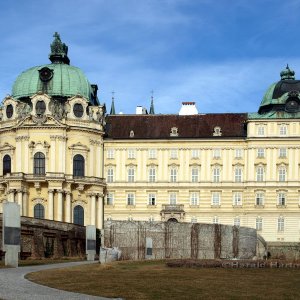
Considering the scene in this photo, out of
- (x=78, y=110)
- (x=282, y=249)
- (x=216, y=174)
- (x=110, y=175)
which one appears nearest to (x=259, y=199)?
(x=216, y=174)

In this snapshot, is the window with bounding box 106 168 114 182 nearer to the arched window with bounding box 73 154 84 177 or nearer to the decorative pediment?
the arched window with bounding box 73 154 84 177

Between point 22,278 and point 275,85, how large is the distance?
238 feet

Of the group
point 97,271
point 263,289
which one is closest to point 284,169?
point 97,271

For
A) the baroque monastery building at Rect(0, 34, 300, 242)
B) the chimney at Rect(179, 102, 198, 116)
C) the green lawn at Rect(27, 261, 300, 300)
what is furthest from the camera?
the chimney at Rect(179, 102, 198, 116)

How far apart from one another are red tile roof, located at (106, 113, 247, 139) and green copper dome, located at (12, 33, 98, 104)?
647 centimetres

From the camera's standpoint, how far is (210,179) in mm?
93562

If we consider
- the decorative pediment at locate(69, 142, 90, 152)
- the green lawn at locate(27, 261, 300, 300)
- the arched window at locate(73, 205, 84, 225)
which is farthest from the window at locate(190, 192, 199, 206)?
the green lawn at locate(27, 261, 300, 300)

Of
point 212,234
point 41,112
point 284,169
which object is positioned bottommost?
point 212,234

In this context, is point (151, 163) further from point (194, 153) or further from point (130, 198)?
point (194, 153)

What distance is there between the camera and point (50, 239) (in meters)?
61.9

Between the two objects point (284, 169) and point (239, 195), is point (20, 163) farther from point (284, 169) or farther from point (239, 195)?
point (284, 169)

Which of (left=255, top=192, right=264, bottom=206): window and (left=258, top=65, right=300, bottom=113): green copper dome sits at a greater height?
(left=258, top=65, right=300, bottom=113): green copper dome

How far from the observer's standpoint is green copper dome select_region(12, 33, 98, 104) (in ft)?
318

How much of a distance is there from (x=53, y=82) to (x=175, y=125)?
62.0 feet
